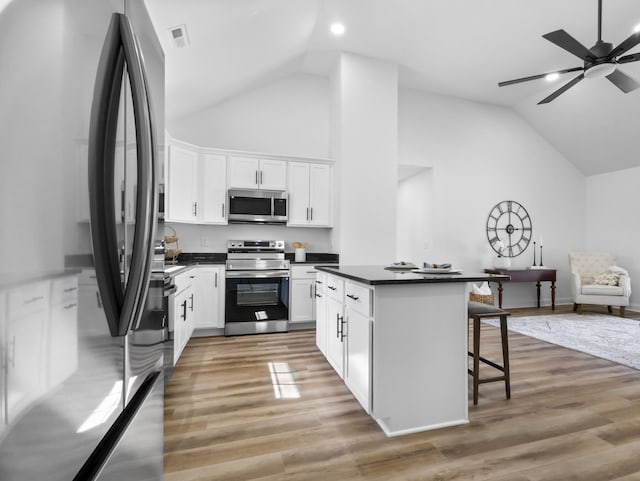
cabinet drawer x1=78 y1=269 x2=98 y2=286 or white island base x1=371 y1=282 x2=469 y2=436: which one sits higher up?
cabinet drawer x1=78 y1=269 x2=98 y2=286

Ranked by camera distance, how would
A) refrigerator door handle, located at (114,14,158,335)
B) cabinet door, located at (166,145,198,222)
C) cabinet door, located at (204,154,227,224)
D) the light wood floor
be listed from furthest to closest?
cabinet door, located at (204,154,227,224), cabinet door, located at (166,145,198,222), the light wood floor, refrigerator door handle, located at (114,14,158,335)

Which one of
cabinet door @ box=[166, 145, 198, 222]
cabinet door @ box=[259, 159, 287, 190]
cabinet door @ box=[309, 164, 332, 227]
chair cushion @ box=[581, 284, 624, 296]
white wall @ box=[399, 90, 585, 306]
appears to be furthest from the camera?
white wall @ box=[399, 90, 585, 306]

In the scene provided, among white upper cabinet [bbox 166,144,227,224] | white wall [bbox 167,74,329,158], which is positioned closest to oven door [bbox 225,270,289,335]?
white upper cabinet [bbox 166,144,227,224]

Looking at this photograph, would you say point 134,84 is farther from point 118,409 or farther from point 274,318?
point 274,318

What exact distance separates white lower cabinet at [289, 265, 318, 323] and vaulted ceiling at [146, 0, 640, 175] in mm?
2629

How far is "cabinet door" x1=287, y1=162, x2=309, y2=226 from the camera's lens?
176 inches

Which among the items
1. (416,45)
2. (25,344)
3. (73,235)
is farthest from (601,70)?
(25,344)

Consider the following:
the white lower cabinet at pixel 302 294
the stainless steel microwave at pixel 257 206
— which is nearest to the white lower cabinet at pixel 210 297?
the stainless steel microwave at pixel 257 206

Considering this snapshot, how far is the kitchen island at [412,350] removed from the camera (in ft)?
6.25

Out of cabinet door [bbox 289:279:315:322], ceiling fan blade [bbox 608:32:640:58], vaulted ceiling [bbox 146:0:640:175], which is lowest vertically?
cabinet door [bbox 289:279:315:322]

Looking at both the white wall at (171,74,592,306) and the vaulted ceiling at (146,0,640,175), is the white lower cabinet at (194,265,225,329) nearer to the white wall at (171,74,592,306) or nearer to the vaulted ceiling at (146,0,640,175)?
the white wall at (171,74,592,306)

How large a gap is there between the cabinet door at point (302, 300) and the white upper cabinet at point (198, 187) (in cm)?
132

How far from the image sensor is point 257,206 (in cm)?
432

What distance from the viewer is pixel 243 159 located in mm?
4281
